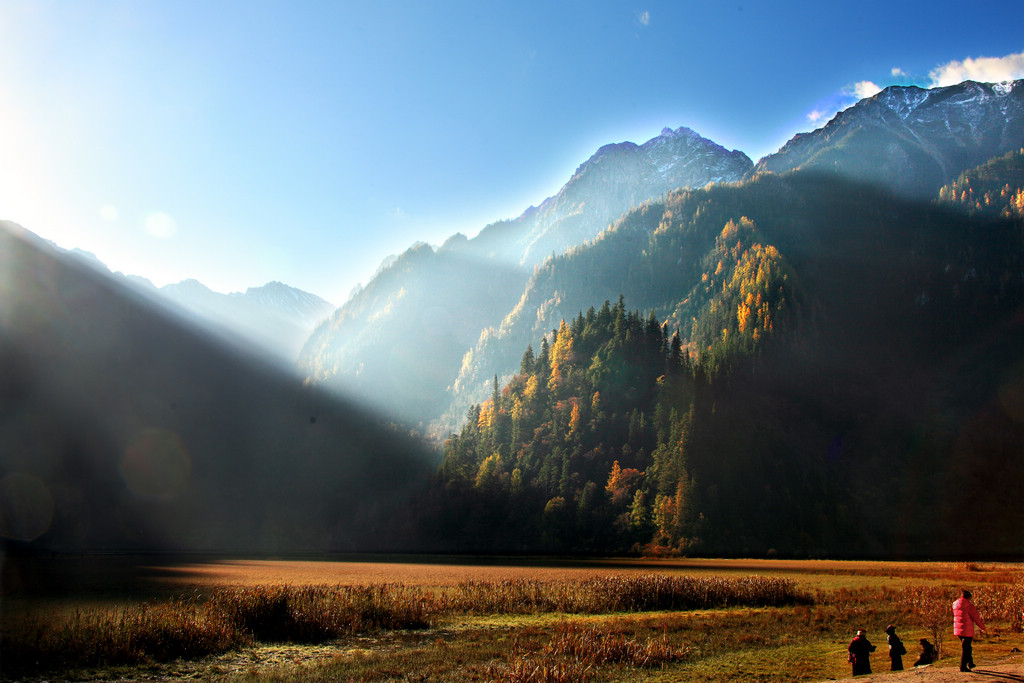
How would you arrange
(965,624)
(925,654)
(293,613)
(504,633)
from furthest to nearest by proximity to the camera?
(293,613)
(504,633)
(925,654)
(965,624)

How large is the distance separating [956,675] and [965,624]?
2593 millimetres

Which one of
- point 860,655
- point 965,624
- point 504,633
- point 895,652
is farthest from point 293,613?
point 965,624

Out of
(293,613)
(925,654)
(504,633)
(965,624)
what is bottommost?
(504,633)

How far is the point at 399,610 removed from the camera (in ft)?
141

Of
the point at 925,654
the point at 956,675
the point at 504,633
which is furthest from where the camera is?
the point at 504,633

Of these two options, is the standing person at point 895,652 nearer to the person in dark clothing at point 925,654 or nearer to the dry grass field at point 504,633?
the dry grass field at point 504,633

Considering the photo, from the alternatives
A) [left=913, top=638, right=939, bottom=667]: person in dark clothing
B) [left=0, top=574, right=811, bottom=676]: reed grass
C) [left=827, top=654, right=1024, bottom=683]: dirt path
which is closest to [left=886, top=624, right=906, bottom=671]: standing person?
[left=827, top=654, right=1024, bottom=683]: dirt path

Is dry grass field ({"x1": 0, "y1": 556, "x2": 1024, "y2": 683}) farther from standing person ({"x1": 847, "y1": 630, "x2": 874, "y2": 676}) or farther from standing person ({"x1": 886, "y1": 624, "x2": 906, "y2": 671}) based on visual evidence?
standing person ({"x1": 886, "y1": 624, "x2": 906, "y2": 671})

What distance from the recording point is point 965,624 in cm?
2547

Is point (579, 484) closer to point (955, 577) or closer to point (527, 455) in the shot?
point (527, 455)

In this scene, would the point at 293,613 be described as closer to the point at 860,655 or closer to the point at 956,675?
the point at 860,655

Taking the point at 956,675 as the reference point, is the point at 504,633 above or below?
below

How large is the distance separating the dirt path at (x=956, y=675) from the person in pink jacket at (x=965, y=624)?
1.50 feet

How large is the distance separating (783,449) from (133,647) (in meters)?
183
